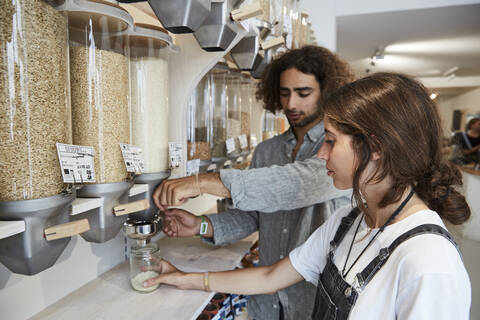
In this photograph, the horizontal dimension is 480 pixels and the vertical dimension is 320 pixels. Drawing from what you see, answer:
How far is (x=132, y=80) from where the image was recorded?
838 millimetres

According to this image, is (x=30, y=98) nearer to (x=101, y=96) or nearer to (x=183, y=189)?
(x=101, y=96)

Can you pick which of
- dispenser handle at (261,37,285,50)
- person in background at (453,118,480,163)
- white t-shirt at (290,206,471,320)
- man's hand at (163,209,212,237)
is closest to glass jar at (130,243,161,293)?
man's hand at (163,209,212,237)

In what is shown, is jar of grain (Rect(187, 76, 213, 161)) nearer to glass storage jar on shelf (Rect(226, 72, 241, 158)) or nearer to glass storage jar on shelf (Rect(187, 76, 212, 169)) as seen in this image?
glass storage jar on shelf (Rect(187, 76, 212, 169))

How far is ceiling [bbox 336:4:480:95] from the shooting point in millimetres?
3428

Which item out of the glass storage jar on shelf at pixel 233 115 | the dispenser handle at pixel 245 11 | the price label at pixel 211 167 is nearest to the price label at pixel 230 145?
the glass storage jar on shelf at pixel 233 115

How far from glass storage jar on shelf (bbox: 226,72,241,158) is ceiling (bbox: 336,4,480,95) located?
1194mm

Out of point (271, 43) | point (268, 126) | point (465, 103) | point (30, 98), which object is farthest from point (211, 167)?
point (465, 103)

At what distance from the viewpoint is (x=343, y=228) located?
2.90ft

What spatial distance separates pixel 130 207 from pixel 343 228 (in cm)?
54

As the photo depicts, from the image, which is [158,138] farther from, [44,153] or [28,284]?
[28,284]

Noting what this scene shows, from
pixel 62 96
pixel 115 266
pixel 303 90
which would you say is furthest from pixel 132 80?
pixel 303 90

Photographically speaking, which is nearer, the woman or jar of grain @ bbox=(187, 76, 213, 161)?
the woman

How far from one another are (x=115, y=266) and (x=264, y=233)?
0.59m

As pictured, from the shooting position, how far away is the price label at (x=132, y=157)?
28.9 inches
